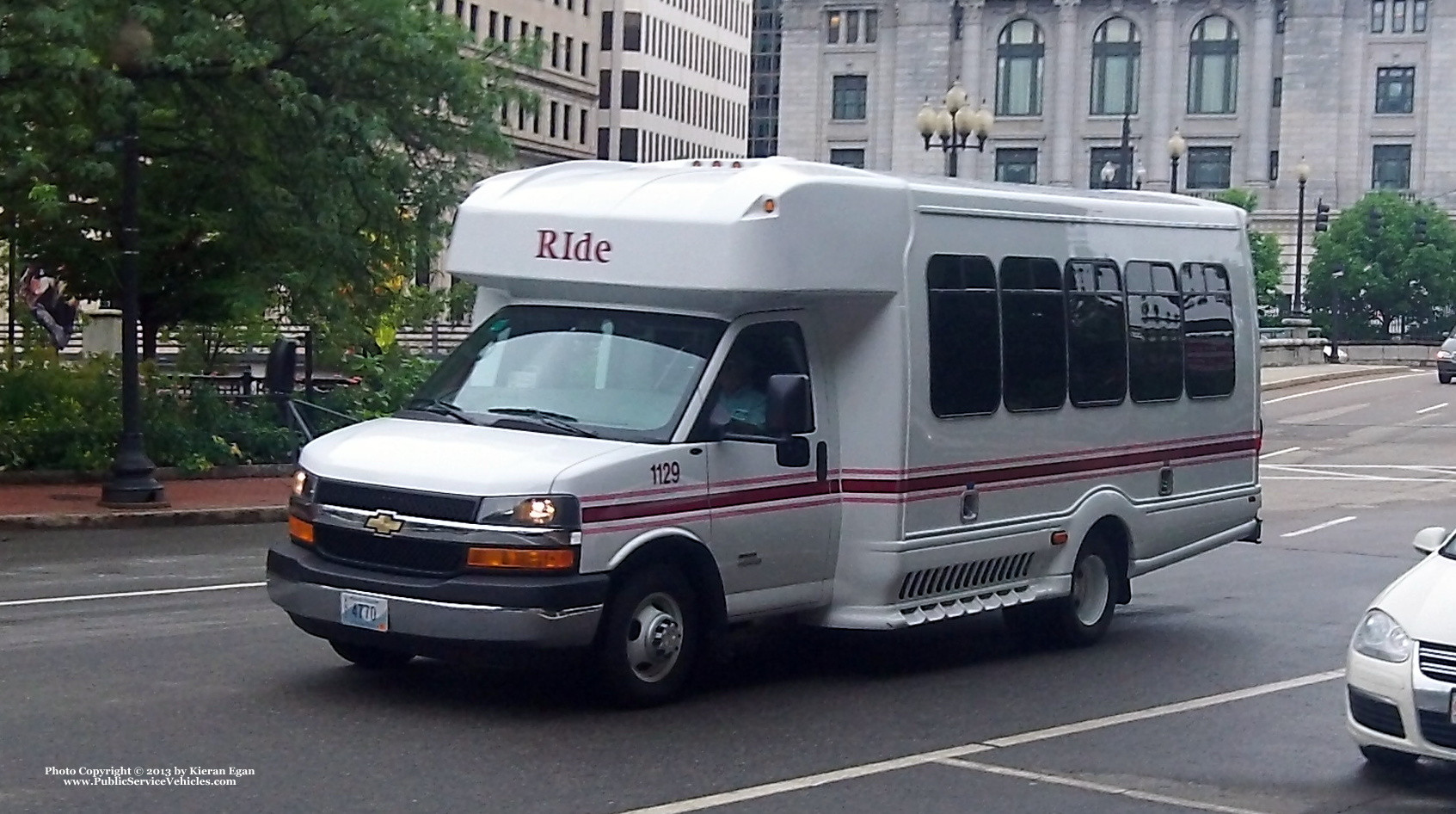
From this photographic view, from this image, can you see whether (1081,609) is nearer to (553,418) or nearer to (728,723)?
(728,723)

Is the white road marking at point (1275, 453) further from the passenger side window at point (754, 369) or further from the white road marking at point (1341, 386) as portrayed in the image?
the passenger side window at point (754, 369)

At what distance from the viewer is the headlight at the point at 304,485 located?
34.2ft

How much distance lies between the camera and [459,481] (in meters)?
9.90

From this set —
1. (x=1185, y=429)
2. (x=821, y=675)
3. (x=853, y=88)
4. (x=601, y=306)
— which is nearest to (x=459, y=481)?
(x=601, y=306)

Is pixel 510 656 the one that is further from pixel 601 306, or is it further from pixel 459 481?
pixel 601 306

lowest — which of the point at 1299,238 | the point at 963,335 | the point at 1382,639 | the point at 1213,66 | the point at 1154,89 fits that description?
the point at 1382,639

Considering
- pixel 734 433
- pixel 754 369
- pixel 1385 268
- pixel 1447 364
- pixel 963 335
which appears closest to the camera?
pixel 734 433

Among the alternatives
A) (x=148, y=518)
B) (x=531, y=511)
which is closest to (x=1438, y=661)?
(x=531, y=511)

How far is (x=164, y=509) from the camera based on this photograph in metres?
21.3

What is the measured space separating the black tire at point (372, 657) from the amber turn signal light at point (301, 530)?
2.11 ft

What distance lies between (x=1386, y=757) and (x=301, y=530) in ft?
17.9

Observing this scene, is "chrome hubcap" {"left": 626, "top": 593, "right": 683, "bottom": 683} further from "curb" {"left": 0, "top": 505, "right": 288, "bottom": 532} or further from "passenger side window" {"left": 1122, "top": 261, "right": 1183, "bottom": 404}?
"curb" {"left": 0, "top": 505, "right": 288, "bottom": 532}

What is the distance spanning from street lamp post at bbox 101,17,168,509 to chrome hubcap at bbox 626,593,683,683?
12097 millimetres

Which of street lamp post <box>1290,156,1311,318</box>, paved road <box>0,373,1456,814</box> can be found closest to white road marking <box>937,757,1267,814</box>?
paved road <box>0,373,1456,814</box>
